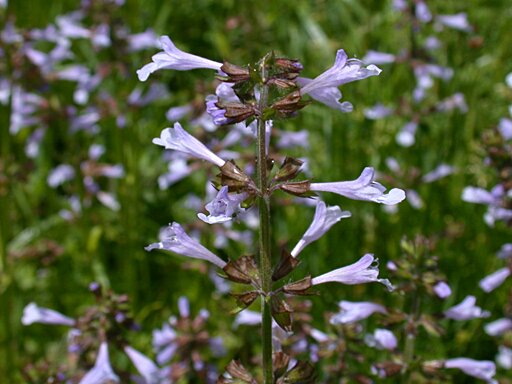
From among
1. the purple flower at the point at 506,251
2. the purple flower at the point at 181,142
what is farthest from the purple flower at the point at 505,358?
the purple flower at the point at 181,142

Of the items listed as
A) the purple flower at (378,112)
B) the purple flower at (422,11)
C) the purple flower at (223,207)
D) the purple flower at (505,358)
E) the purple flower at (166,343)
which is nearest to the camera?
the purple flower at (223,207)

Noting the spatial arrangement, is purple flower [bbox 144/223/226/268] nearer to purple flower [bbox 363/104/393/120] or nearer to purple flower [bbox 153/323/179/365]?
purple flower [bbox 153/323/179/365]

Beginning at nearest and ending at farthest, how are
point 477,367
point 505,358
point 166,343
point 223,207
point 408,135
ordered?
point 223,207 → point 477,367 → point 166,343 → point 505,358 → point 408,135

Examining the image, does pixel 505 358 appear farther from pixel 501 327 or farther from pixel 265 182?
pixel 265 182

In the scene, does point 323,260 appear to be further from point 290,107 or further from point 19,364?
point 290,107

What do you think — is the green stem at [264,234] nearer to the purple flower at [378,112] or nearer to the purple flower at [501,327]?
the purple flower at [501,327]

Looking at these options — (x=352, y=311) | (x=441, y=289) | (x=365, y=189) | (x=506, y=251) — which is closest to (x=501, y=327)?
(x=506, y=251)

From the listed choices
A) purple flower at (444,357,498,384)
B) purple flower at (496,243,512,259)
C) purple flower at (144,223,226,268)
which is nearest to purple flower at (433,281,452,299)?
purple flower at (444,357,498,384)
